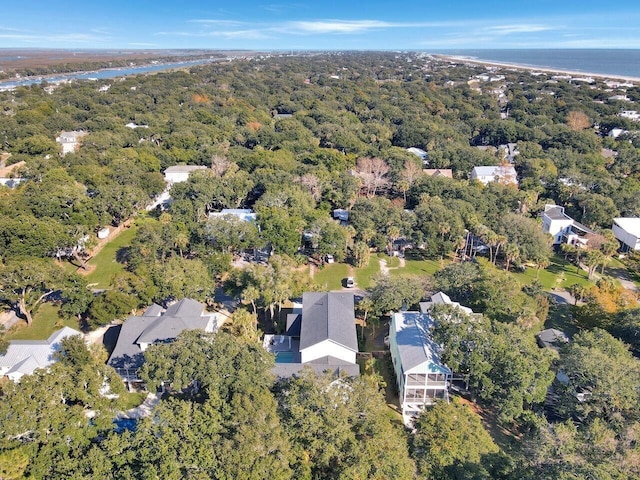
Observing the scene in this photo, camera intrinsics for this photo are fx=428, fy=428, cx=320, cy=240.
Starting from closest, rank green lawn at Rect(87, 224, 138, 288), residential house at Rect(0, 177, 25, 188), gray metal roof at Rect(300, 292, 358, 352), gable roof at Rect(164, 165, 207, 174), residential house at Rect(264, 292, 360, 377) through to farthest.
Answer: residential house at Rect(264, 292, 360, 377) → gray metal roof at Rect(300, 292, 358, 352) → green lawn at Rect(87, 224, 138, 288) → residential house at Rect(0, 177, 25, 188) → gable roof at Rect(164, 165, 207, 174)

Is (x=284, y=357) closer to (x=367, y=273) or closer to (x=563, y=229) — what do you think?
(x=367, y=273)

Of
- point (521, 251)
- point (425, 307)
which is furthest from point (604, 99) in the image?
point (425, 307)

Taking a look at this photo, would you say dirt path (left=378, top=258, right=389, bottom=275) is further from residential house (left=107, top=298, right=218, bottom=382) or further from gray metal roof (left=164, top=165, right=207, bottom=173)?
gray metal roof (left=164, top=165, right=207, bottom=173)

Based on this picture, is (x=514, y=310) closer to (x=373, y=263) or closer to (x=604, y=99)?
(x=373, y=263)

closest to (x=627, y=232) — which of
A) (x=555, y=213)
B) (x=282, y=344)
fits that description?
(x=555, y=213)

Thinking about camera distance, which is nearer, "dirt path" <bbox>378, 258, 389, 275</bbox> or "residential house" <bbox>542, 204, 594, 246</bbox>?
"dirt path" <bbox>378, 258, 389, 275</bbox>

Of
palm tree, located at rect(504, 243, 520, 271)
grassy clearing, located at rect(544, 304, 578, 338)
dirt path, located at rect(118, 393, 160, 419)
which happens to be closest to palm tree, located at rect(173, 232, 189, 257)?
dirt path, located at rect(118, 393, 160, 419)

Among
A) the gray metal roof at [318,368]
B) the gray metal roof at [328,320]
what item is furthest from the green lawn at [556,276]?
the gray metal roof at [318,368]
